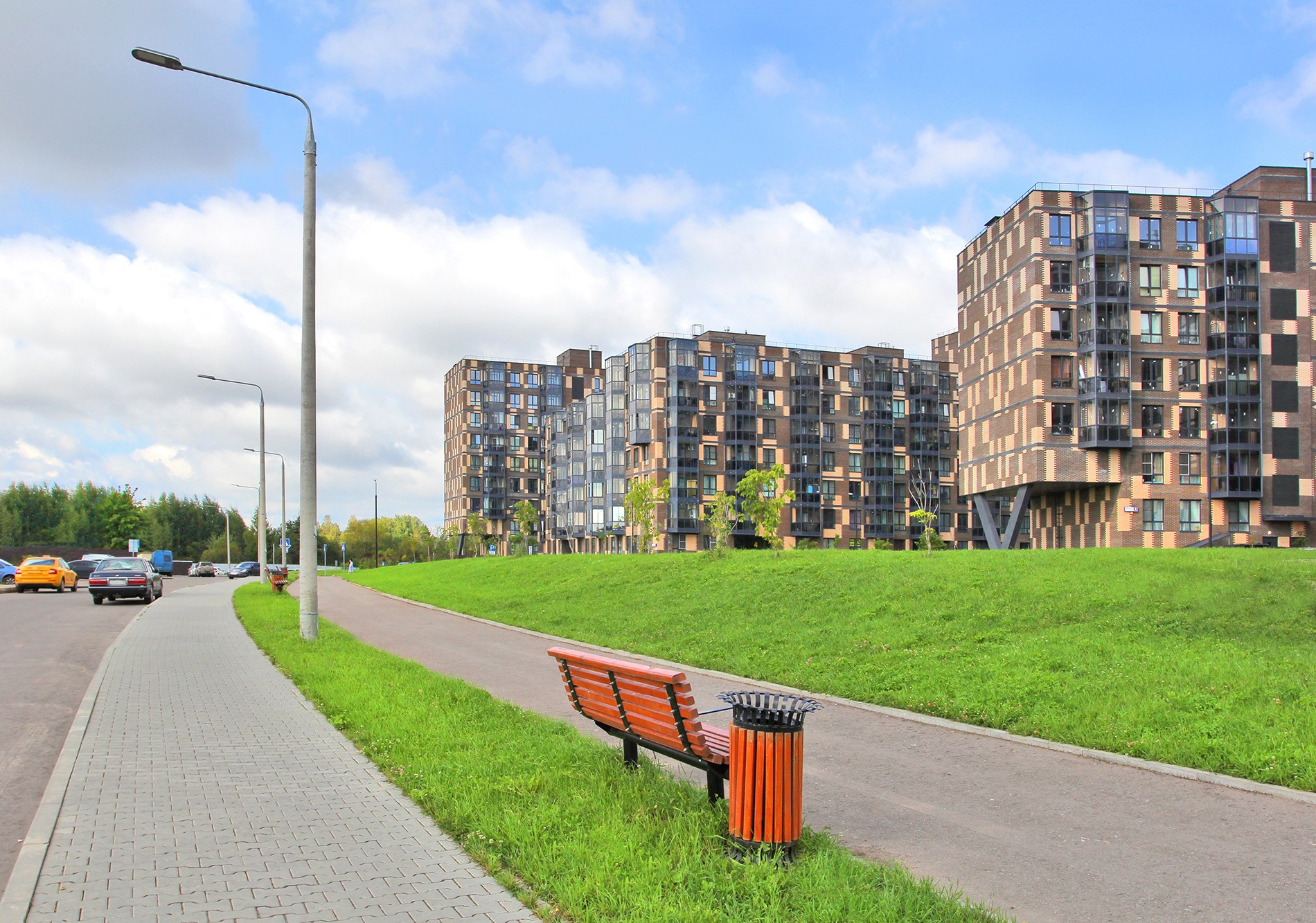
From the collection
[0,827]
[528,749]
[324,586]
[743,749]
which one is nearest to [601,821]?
[743,749]

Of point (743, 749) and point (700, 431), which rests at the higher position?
point (700, 431)

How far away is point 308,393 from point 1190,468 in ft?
152

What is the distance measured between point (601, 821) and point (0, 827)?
436cm

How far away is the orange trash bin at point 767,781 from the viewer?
526 cm

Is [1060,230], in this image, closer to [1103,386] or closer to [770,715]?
[1103,386]

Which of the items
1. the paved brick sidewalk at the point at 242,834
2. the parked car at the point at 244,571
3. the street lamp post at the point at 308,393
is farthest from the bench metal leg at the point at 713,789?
the parked car at the point at 244,571

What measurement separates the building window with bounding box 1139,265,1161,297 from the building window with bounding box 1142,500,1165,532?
11.0 metres

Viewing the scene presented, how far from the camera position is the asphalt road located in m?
7.38

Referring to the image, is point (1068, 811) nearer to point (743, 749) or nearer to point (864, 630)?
point (743, 749)

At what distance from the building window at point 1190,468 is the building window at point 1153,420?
1623mm

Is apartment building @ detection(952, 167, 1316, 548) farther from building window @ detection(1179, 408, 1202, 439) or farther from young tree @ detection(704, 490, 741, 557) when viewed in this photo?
young tree @ detection(704, 490, 741, 557)

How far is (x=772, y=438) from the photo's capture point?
279 feet

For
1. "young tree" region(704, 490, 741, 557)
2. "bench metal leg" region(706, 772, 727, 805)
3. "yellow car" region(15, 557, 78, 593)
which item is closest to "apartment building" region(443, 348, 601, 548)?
"yellow car" region(15, 557, 78, 593)

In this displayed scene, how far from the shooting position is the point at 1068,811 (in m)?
6.79
